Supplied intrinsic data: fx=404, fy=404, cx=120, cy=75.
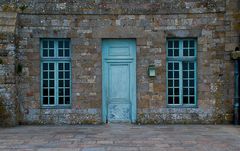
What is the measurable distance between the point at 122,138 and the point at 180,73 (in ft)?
11.5

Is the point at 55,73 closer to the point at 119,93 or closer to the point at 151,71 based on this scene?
the point at 119,93

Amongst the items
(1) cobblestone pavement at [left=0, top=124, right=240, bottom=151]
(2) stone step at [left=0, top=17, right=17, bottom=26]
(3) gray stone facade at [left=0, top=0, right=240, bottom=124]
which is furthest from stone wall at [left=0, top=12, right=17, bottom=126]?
(3) gray stone facade at [left=0, top=0, right=240, bottom=124]

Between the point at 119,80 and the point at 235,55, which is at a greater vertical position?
the point at 235,55

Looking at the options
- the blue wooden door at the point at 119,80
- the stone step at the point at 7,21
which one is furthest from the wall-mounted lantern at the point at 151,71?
the stone step at the point at 7,21

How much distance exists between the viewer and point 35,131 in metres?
10.4

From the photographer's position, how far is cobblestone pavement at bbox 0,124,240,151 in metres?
8.14

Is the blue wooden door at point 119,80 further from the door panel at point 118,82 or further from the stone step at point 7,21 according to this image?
the stone step at point 7,21

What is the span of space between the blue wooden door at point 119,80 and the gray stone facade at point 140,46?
203 mm

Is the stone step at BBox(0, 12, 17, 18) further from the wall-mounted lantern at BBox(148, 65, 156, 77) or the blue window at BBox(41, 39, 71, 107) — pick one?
the wall-mounted lantern at BBox(148, 65, 156, 77)

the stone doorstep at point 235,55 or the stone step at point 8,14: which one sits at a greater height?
the stone step at point 8,14

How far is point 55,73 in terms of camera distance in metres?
11.9

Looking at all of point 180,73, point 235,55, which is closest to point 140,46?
point 180,73

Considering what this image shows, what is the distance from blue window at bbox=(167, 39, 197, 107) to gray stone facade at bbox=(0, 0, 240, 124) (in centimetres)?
21

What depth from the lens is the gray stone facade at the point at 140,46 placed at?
1171 centimetres
